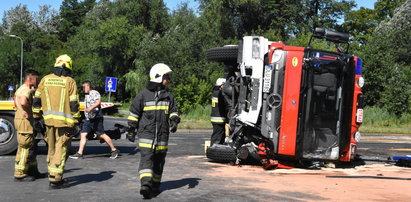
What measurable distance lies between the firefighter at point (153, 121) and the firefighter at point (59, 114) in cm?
100

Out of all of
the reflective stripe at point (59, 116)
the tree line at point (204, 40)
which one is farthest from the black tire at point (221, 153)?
the tree line at point (204, 40)

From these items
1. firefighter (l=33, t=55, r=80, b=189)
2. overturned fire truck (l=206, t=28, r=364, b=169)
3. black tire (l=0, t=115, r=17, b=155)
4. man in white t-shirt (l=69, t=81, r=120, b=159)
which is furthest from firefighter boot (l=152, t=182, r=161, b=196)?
black tire (l=0, t=115, r=17, b=155)

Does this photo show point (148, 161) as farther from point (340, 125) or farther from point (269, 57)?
point (340, 125)

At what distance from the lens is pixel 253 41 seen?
8.48 metres

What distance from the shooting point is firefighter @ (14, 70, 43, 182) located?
23.2 ft

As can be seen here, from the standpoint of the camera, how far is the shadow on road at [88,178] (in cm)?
712

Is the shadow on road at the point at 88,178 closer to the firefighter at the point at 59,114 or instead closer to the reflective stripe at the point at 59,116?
the firefighter at the point at 59,114

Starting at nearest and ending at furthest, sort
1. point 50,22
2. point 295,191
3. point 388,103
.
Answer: point 295,191 → point 388,103 → point 50,22

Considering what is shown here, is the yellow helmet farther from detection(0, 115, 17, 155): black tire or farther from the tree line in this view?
the tree line

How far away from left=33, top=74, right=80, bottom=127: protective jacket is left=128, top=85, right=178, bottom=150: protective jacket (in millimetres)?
1007

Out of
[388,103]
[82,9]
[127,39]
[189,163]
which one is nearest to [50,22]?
[82,9]

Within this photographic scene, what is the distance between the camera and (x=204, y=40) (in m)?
43.2

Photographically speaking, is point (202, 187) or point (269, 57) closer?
point (202, 187)

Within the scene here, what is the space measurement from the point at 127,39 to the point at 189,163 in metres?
43.6
